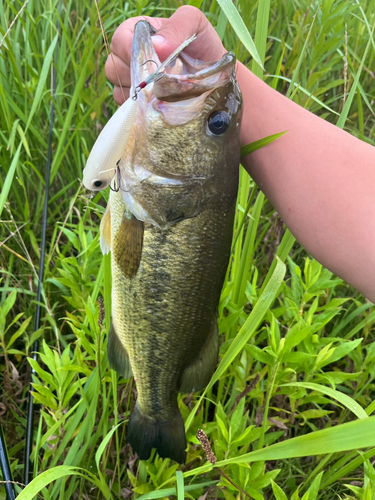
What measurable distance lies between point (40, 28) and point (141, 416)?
8.02ft

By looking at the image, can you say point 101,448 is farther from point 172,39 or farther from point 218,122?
point 172,39

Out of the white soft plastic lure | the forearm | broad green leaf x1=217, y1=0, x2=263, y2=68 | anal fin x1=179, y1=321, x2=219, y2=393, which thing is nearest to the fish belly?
anal fin x1=179, y1=321, x2=219, y2=393

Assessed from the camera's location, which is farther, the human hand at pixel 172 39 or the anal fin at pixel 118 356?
the anal fin at pixel 118 356

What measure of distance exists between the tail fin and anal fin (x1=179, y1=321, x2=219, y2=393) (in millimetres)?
127

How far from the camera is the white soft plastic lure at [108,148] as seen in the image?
1.03 meters

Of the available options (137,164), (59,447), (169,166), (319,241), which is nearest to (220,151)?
(169,166)

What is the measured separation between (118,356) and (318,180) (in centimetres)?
93

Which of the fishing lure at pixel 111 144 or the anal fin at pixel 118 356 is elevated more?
the fishing lure at pixel 111 144

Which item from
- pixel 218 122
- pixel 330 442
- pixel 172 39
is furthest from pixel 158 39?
pixel 330 442

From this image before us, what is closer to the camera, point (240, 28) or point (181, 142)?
point (240, 28)

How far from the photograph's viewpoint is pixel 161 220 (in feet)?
3.88

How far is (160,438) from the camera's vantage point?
1.31 m

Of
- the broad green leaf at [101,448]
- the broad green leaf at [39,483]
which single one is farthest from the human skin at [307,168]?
the broad green leaf at [39,483]

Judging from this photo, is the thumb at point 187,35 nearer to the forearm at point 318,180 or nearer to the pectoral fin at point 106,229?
the forearm at point 318,180
